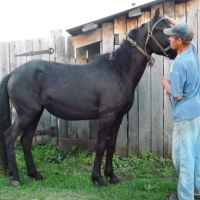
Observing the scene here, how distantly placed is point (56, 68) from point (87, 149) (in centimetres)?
203

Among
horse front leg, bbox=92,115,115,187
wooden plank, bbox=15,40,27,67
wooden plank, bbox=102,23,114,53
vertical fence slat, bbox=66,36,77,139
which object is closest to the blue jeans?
horse front leg, bbox=92,115,115,187

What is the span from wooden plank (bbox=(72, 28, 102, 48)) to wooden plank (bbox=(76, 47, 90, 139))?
0.74 ft

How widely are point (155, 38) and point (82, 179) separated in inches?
91.6

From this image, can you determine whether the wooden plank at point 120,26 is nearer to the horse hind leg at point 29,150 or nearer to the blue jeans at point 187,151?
the horse hind leg at point 29,150

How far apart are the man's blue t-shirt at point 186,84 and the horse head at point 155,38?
99 cm

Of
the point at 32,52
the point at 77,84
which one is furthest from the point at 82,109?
the point at 32,52

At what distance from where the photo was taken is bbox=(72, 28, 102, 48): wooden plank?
6.62 m

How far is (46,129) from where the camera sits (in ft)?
23.4

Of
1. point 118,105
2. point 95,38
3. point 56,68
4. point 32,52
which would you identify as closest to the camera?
point 118,105

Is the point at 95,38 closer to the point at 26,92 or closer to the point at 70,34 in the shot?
the point at 70,34

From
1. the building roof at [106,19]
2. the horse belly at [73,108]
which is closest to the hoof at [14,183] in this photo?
the horse belly at [73,108]

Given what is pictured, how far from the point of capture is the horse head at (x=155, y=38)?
4.97m

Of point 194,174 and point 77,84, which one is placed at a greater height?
point 77,84

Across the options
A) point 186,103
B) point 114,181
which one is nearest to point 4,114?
point 114,181
